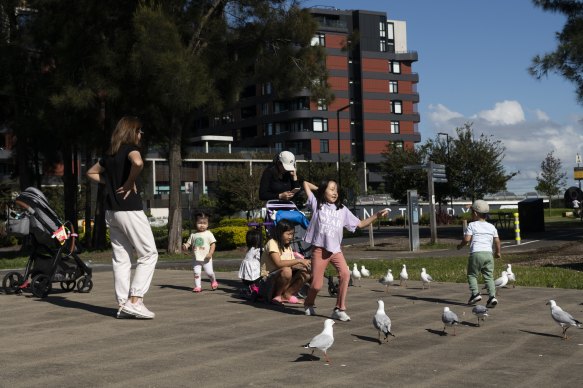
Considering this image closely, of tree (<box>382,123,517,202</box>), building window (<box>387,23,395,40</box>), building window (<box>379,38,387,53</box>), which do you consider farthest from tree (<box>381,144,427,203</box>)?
building window (<box>387,23,395,40</box>)

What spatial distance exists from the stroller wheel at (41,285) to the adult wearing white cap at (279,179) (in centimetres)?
311

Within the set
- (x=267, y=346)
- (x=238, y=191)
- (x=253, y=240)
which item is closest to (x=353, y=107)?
(x=238, y=191)

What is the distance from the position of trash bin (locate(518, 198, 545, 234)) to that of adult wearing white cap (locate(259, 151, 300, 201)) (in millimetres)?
28970

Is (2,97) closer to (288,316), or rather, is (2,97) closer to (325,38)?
(288,316)

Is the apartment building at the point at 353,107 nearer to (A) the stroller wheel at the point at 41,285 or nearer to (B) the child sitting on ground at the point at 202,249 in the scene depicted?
(B) the child sitting on ground at the point at 202,249

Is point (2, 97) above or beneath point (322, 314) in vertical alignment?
above

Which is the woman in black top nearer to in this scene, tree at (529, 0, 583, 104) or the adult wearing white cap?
the adult wearing white cap

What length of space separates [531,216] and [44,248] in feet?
98.4

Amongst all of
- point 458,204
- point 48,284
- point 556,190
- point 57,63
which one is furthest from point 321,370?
point 556,190

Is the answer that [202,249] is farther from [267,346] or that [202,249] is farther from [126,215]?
[267,346]

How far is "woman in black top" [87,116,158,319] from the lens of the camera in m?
8.43

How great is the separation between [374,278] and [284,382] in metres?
8.69

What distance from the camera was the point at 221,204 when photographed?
70.1 meters

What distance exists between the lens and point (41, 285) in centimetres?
1066
